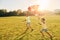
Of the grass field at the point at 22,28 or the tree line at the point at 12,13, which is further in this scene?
the tree line at the point at 12,13

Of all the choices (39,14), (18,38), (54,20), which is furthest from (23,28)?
(54,20)

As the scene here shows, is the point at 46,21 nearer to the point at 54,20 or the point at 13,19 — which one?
the point at 54,20

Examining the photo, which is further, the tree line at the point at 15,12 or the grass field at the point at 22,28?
the tree line at the point at 15,12

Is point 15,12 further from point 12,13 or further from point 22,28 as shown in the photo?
point 22,28

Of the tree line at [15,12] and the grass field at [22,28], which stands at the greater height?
the tree line at [15,12]

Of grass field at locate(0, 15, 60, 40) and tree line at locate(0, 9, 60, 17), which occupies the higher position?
tree line at locate(0, 9, 60, 17)

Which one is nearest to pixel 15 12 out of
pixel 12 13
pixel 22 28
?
pixel 12 13

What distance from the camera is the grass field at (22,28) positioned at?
246cm

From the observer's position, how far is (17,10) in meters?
2.62

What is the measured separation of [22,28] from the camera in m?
2.53

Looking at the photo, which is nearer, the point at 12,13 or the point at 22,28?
the point at 22,28

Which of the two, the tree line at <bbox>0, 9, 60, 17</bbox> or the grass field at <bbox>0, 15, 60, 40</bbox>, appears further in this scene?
the tree line at <bbox>0, 9, 60, 17</bbox>

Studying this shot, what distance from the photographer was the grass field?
2460 mm

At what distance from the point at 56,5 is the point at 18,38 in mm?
792
